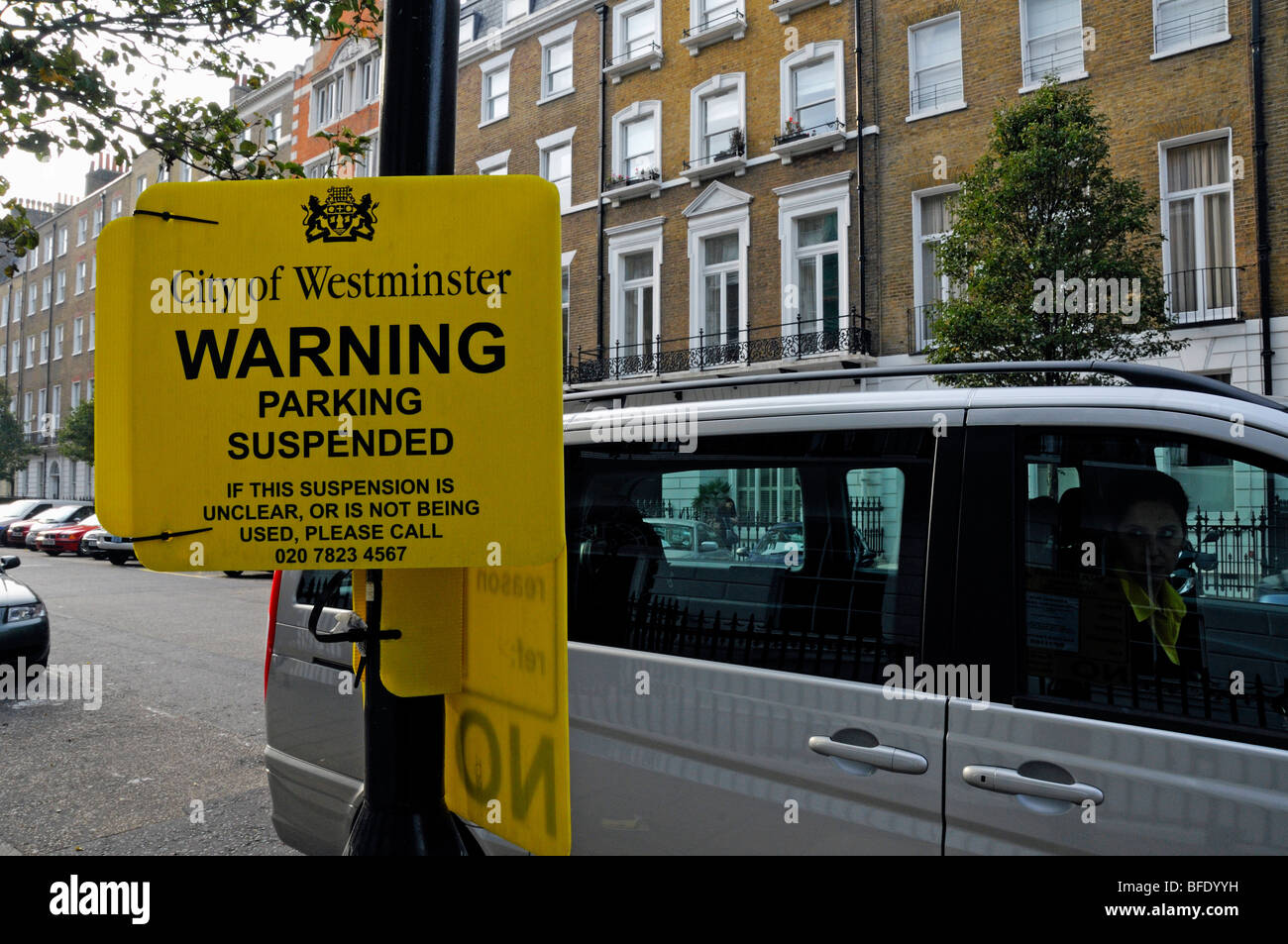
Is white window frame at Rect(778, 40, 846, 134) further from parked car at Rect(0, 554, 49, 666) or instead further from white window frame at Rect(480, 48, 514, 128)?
parked car at Rect(0, 554, 49, 666)

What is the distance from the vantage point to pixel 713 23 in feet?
65.3

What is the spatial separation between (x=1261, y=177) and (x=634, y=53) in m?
13.4

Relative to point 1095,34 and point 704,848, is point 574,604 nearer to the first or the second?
point 704,848

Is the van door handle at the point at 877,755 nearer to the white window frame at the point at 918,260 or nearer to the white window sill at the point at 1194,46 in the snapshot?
the white window frame at the point at 918,260

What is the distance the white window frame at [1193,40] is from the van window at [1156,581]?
15392 millimetres

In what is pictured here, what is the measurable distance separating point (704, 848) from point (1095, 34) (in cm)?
1676

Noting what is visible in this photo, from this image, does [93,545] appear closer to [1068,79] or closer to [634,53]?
[634,53]

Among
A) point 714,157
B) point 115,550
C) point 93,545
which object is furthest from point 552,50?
point 93,545

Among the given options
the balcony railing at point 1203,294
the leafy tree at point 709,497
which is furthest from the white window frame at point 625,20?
the leafy tree at point 709,497

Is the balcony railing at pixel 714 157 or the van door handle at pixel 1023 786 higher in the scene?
the balcony railing at pixel 714 157

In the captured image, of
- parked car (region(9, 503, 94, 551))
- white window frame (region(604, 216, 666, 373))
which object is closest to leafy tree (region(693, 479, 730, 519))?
white window frame (region(604, 216, 666, 373))

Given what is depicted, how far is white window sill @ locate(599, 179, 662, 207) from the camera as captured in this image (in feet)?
67.8

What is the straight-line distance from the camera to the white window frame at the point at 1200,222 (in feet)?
44.9
